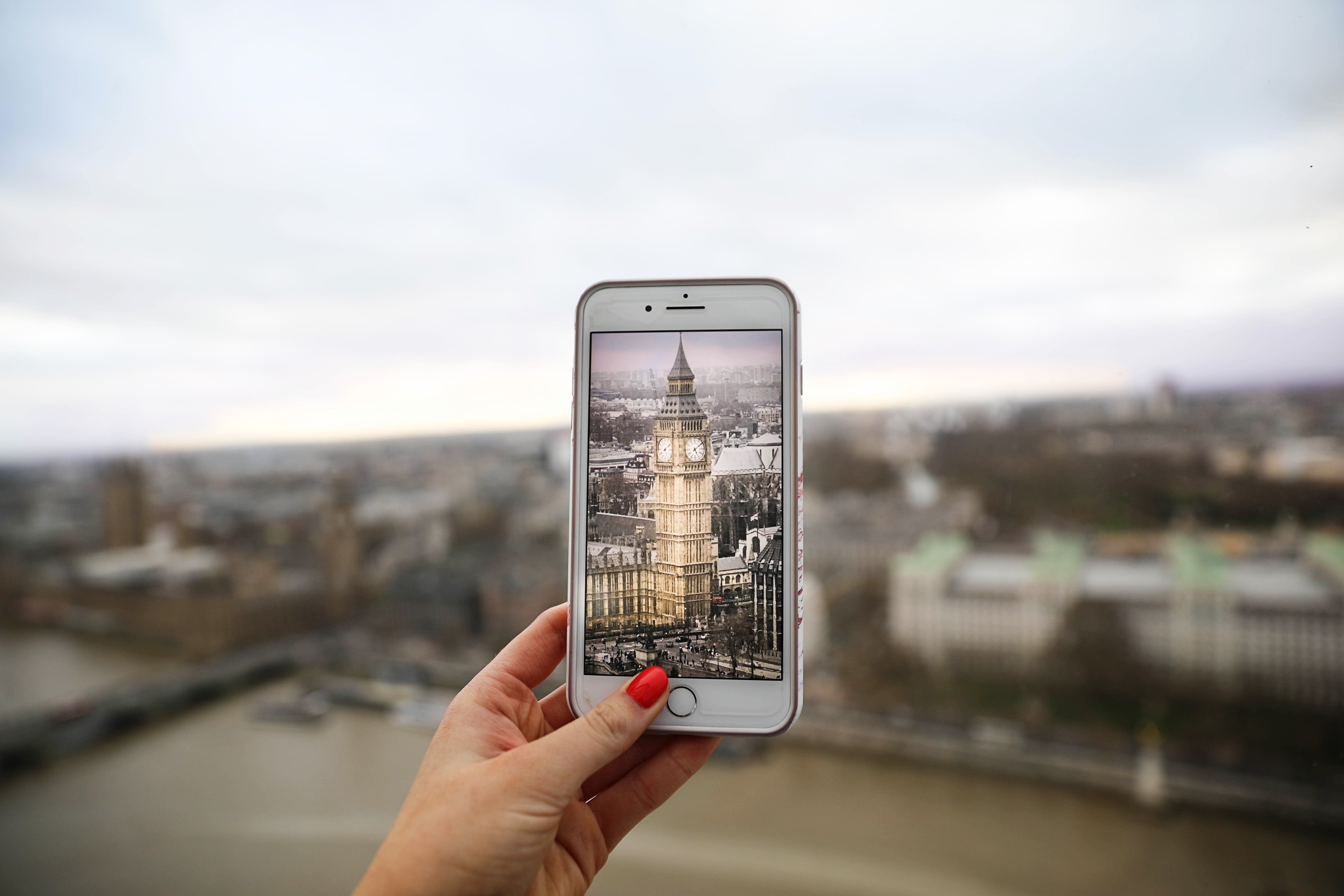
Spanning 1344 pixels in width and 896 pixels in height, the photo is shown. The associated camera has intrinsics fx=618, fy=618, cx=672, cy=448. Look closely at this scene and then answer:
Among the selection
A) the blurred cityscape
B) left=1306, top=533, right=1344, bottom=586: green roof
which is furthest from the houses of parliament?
left=1306, top=533, right=1344, bottom=586: green roof

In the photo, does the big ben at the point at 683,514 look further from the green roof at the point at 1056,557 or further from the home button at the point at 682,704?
the green roof at the point at 1056,557

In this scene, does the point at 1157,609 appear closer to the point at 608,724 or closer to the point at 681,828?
the point at 681,828

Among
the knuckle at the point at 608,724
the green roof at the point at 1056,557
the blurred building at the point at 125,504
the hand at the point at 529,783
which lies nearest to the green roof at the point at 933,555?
the green roof at the point at 1056,557

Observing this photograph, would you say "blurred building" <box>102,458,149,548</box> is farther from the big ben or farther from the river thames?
the big ben

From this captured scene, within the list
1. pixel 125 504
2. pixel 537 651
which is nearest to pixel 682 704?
pixel 537 651

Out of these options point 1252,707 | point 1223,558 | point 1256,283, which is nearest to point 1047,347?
point 1256,283

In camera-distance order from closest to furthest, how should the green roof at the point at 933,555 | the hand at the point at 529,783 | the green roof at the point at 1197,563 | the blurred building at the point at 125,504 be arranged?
1. the hand at the point at 529,783
2. the green roof at the point at 1197,563
3. the blurred building at the point at 125,504
4. the green roof at the point at 933,555
